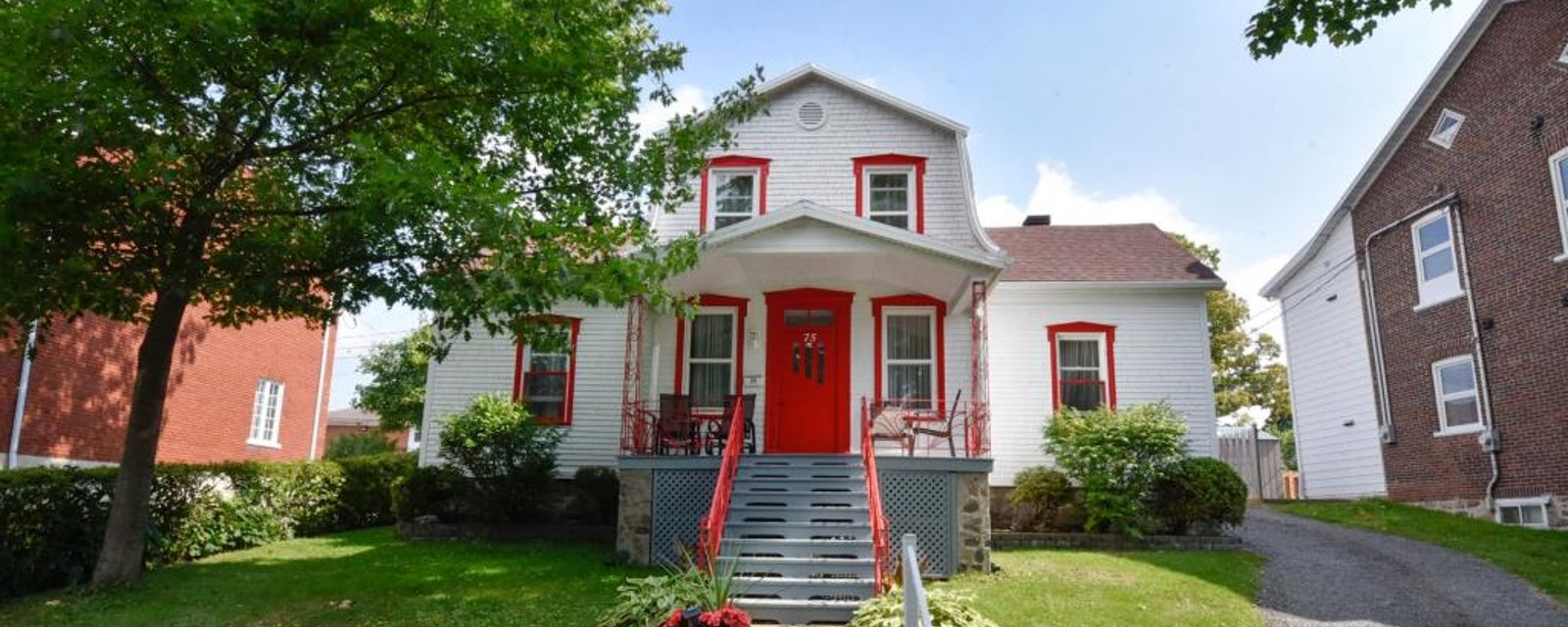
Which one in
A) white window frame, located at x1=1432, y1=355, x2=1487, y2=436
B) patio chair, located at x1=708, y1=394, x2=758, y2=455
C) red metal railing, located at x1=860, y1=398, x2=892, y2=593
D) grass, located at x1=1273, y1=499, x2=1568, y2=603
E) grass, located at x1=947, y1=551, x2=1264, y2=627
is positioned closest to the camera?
grass, located at x1=947, y1=551, x2=1264, y2=627

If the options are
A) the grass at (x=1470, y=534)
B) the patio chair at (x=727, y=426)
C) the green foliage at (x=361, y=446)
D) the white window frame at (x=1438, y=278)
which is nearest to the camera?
the grass at (x=1470, y=534)

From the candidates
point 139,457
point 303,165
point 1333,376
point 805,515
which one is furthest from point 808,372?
point 1333,376

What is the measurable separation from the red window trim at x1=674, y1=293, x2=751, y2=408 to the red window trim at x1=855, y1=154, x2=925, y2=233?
2.38 meters

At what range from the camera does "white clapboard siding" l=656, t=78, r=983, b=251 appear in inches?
570

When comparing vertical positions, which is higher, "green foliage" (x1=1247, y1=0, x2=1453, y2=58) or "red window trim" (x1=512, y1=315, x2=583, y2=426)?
"green foliage" (x1=1247, y1=0, x2=1453, y2=58)

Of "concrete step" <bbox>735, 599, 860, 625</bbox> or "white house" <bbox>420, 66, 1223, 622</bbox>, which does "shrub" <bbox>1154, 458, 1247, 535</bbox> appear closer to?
"white house" <bbox>420, 66, 1223, 622</bbox>

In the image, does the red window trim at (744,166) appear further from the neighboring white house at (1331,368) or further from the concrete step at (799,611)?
the neighboring white house at (1331,368)

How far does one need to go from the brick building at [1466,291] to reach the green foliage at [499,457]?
1413 centimetres

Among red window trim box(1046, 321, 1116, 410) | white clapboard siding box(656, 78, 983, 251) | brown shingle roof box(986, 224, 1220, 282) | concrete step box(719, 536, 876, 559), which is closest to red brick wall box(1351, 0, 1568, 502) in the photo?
brown shingle roof box(986, 224, 1220, 282)

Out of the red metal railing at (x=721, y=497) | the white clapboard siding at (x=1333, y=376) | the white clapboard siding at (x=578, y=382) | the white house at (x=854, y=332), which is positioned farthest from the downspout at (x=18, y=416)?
the white clapboard siding at (x=1333, y=376)

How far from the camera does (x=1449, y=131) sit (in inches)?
599

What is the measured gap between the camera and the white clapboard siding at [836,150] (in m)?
14.5

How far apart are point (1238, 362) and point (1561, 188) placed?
1970 cm

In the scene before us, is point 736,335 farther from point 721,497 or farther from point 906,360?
point 721,497
